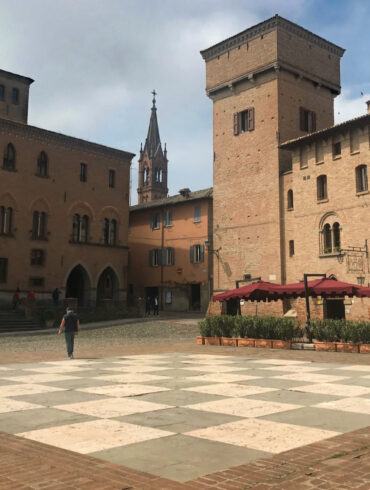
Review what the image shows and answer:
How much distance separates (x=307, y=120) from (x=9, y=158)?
2139 cm

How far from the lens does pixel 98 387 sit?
9586mm

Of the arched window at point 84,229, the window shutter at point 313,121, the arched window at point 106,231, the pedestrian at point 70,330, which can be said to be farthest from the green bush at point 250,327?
the arched window at point 106,231

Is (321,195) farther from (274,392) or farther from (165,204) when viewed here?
(274,392)

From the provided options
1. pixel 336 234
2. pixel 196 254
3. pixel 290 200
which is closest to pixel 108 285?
pixel 196 254

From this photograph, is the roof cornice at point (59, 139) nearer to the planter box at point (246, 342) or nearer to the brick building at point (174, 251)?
the brick building at point (174, 251)

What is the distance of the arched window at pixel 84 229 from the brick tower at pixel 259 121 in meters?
10.4

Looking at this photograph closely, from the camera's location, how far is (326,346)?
18469 millimetres

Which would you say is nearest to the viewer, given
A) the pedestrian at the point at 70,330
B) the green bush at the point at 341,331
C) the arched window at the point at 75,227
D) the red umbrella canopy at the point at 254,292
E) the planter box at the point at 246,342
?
the pedestrian at the point at 70,330

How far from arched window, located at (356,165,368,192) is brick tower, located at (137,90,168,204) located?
5933 centimetres

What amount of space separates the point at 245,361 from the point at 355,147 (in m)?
19.1

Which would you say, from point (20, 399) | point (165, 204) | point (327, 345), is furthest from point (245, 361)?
point (165, 204)

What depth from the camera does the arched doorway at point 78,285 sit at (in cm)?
4128

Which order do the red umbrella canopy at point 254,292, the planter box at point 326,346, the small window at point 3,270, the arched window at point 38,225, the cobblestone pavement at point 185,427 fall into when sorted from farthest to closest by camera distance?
1. the arched window at point 38,225
2. the small window at point 3,270
3. the red umbrella canopy at point 254,292
4. the planter box at point 326,346
5. the cobblestone pavement at point 185,427

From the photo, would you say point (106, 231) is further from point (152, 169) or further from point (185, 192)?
point (152, 169)
